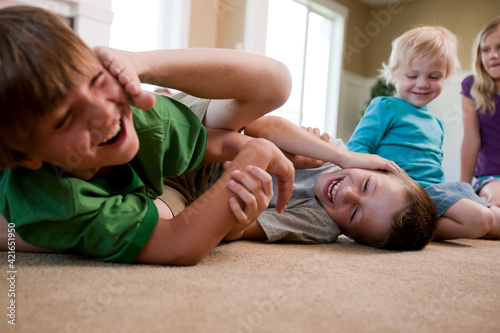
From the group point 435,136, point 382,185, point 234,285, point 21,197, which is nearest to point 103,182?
point 21,197

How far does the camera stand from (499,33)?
2023 mm

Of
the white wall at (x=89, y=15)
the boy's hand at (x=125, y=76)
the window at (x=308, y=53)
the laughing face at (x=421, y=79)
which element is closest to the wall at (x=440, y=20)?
the window at (x=308, y=53)

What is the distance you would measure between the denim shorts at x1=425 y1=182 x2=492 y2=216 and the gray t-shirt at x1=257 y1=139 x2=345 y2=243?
1.44 ft

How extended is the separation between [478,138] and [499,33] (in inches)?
20.0

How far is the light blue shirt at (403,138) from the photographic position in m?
1.76

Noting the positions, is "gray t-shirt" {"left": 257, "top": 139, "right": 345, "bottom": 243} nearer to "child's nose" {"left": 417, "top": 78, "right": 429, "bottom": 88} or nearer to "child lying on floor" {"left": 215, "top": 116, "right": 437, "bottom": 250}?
"child lying on floor" {"left": 215, "top": 116, "right": 437, "bottom": 250}

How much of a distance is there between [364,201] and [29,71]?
2.68 feet

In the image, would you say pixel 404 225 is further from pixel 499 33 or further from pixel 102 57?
pixel 499 33

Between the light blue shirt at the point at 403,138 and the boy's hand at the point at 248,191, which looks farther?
the light blue shirt at the point at 403,138

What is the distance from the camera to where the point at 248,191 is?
28.9 inches

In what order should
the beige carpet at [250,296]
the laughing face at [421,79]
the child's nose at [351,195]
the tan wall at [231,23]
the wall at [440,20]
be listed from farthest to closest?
the wall at [440,20], the tan wall at [231,23], the laughing face at [421,79], the child's nose at [351,195], the beige carpet at [250,296]

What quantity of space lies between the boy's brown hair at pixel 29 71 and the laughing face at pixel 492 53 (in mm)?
2016

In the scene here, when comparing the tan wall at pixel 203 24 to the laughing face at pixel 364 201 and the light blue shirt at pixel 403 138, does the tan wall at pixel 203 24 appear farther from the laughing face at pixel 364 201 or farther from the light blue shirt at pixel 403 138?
the laughing face at pixel 364 201

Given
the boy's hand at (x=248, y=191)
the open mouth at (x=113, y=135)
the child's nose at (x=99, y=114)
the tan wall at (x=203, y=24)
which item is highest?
the tan wall at (x=203, y=24)
